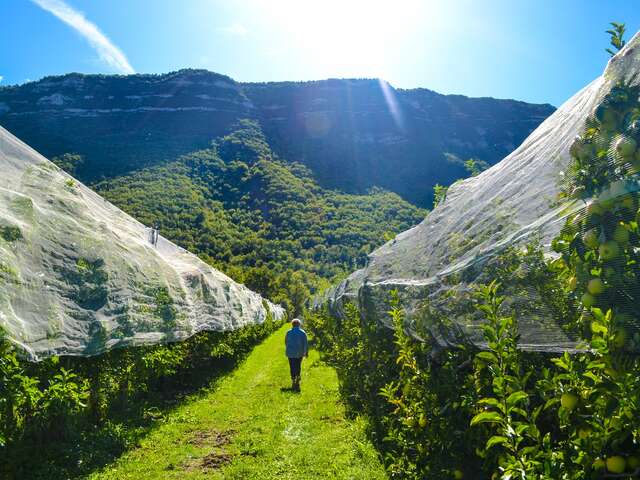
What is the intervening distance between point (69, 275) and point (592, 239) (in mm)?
4214

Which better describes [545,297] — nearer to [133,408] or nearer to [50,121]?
[133,408]

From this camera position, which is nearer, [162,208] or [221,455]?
[221,455]

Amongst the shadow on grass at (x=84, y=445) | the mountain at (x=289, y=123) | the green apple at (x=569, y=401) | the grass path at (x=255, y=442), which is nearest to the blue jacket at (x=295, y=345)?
the grass path at (x=255, y=442)

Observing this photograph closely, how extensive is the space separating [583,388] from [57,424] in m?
5.03

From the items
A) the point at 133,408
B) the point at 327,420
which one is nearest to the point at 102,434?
the point at 133,408

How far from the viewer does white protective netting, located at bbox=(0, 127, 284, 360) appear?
138 inches

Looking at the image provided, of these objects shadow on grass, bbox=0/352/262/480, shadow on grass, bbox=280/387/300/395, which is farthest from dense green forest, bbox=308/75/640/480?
shadow on grass, bbox=280/387/300/395

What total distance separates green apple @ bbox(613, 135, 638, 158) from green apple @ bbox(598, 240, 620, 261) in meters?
0.33

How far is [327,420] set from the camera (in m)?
6.84

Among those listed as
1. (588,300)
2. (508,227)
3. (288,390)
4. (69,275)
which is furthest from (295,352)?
(588,300)

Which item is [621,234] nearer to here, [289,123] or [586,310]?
[586,310]

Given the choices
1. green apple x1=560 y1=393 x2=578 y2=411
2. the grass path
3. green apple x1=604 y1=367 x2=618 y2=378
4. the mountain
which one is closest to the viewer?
green apple x1=604 y1=367 x2=618 y2=378

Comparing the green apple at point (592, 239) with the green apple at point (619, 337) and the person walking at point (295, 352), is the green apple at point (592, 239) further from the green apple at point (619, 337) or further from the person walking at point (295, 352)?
the person walking at point (295, 352)

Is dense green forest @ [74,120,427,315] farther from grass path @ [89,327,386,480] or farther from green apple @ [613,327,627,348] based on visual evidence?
green apple @ [613,327,627,348]
